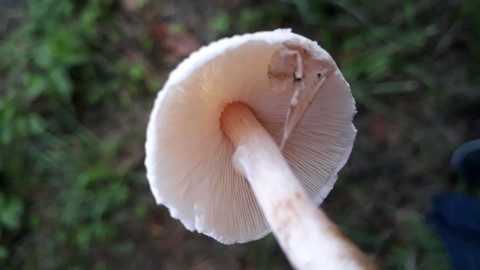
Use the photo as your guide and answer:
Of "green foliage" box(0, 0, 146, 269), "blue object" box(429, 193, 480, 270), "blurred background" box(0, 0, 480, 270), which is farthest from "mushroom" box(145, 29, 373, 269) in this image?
"green foliage" box(0, 0, 146, 269)

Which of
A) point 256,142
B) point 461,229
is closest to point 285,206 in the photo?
point 256,142

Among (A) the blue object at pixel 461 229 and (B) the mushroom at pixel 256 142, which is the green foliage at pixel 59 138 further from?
(A) the blue object at pixel 461 229

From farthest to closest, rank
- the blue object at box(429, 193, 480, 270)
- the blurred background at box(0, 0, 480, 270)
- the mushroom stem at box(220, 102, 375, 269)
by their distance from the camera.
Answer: the blurred background at box(0, 0, 480, 270) → the blue object at box(429, 193, 480, 270) → the mushroom stem at box(220, 102, 375, 269)

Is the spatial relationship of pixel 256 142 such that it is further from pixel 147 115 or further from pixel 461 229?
pixel 147 115

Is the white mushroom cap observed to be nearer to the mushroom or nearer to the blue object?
the mushroom

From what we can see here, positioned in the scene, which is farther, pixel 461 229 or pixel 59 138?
pixel 59 138

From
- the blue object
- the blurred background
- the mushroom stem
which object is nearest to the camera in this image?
the mushroom stem

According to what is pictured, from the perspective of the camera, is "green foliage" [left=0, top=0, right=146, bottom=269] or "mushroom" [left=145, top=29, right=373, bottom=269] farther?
"green foliage" [left=0, top=0, right=146, bottom=269]

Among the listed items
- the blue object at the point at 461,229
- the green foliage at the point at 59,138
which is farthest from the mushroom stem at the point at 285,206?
the green foliage at the point at 59,138

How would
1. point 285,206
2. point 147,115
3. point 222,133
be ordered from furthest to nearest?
point 147,115, point 222,133, point 285,206
